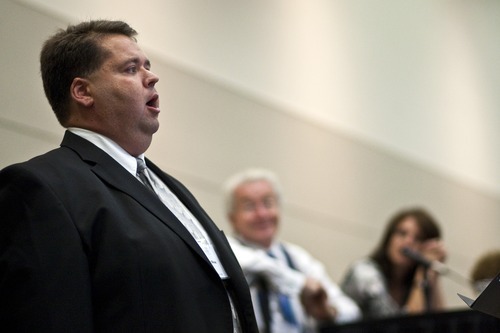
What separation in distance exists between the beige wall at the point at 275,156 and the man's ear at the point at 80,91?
1.71m

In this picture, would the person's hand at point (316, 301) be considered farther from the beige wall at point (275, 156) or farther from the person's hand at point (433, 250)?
the beige wall at point (275, 156)

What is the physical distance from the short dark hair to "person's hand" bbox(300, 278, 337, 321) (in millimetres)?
1754

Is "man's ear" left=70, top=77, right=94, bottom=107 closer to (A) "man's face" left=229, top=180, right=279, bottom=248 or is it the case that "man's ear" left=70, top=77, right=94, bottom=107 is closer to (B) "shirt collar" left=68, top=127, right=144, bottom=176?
(B) "shirt collar" left=68, top=127, right=144, bottom=176

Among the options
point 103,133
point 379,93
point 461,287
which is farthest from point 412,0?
point 103,133

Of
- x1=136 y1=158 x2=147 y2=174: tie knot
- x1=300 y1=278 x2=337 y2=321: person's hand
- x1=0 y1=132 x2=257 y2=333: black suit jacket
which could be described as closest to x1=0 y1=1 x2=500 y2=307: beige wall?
x1=300 y1=278 x2=337 y2=321: person's hand

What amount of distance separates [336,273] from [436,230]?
1.46 metres

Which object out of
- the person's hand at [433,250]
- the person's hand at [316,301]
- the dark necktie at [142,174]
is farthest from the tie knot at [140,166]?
the person's hand at [433,250]

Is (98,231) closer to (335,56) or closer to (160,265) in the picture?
A: (160,265)

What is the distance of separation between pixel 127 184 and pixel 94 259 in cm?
23

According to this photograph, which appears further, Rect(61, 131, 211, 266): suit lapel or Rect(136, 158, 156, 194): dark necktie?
Rect(136, 158, 156, 194): dark necktie

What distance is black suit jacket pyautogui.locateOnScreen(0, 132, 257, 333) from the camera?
181 cm

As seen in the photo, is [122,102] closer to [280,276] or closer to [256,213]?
[280,276]

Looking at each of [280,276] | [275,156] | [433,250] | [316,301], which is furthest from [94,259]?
[275,156]

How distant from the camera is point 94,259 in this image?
1.91 meters
